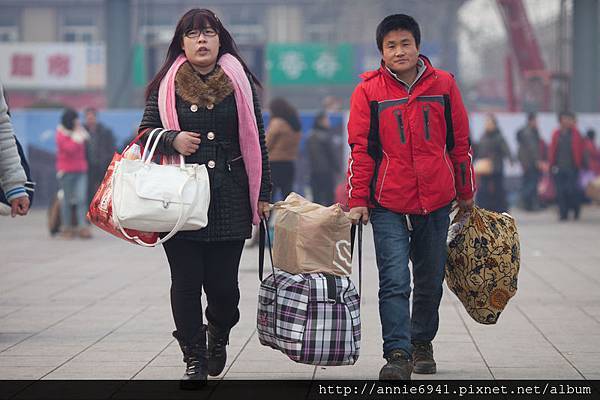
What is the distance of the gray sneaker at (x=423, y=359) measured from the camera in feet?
19.0

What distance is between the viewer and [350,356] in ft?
17.6

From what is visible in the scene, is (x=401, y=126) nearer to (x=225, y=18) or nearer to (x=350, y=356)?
(x=350, y=356)

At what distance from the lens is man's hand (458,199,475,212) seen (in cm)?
575

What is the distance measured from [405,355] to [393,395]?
11.5 inches

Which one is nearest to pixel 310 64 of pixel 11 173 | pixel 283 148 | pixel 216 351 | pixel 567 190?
pixel 567 190

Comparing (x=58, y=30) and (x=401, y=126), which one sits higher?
(x=58, y=30)

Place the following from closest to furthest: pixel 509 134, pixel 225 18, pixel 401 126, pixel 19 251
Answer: pixel 401 126 < pixel 19 251 < pixel 509 134 < pixel 225 18

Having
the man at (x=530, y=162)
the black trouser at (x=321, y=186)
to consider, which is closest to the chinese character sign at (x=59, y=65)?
the man at (x=530, y=162)

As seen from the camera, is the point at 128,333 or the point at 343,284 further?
the point at 128,333

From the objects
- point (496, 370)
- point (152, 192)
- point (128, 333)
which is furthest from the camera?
point (128, 333)

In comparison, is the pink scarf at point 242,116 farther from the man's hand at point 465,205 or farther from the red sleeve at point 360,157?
the man's hand at point 465,205

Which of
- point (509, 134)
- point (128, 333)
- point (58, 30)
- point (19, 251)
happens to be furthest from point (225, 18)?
point (128, 333)

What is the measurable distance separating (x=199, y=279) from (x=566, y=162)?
13.3 metres

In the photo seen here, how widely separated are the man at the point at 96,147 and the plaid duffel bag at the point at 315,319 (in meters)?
11.6
